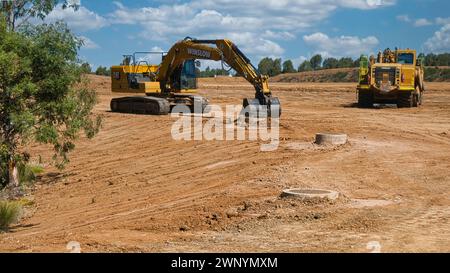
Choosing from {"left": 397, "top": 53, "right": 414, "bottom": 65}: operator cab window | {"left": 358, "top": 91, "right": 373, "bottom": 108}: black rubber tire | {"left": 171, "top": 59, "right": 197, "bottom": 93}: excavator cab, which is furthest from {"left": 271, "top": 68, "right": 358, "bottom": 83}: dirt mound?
{"left": 171, "top": 59, "right": 197, "bottom": 93}: excavator cab

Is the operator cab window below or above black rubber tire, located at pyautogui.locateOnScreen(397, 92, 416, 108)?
above

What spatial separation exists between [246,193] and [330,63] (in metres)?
92.0

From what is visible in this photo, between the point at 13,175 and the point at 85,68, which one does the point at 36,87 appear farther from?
the point at 13,175

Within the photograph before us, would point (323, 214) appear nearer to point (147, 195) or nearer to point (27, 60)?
point (147, 195)

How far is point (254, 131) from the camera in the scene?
2012 centimetres

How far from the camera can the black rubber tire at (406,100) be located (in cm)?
3044

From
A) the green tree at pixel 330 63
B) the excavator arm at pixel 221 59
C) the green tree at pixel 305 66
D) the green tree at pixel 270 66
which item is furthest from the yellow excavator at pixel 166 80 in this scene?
the green tree at pixel 305 66

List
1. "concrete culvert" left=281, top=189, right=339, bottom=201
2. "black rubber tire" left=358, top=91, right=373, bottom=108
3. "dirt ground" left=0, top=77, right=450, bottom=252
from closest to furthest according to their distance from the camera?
"dirt ground" left=0, top=77, right=450, bottom=252 < "concrete culvert" left=281, top=189, right=339, bottom=201 < "black rubber tire" left=358, top=91, right=373, bottom=108

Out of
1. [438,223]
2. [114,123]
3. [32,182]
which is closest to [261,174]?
[438,223]

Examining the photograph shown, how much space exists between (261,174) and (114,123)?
500 inches

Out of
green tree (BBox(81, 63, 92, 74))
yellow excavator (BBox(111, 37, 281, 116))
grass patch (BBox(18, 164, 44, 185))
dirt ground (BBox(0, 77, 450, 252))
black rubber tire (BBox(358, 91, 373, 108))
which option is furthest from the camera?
black rubber tire (BBox(358, 91, 373, 108))

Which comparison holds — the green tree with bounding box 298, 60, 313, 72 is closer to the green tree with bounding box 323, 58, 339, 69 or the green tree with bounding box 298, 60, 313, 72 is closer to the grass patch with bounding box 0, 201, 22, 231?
the green tree with bounding box 323, 58, 339, 69

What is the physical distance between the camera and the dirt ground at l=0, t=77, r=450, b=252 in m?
9.22

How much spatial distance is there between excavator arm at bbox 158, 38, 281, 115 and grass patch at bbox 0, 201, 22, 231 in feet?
34.5
